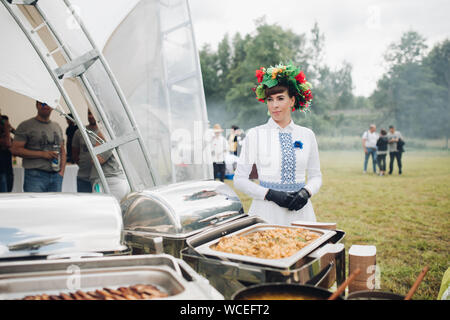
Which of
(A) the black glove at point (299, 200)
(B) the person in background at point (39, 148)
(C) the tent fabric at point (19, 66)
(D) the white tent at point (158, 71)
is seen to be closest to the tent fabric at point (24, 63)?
(C) the tent fabric at point (19, 66)

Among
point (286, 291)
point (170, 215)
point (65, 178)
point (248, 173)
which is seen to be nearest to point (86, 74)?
point (248, 173)

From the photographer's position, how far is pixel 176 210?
1.51 metres

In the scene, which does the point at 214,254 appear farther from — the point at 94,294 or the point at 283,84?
the point at 283,84

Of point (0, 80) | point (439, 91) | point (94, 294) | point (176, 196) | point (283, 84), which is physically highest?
point (439, 91)

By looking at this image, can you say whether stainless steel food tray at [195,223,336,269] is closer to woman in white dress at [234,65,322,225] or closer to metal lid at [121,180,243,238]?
metal lid at [121,180,243,238]

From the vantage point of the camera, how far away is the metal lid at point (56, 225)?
3.82 feet

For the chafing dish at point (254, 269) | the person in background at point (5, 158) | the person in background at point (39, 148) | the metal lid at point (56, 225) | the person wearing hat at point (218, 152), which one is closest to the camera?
the chafing dish at point (254, 269)

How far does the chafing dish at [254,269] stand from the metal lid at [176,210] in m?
0.13

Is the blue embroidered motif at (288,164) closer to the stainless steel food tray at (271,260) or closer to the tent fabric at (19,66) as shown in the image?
the stainless steel food tray at (271,260)

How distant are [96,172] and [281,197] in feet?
8.26

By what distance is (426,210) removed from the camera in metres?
6.91

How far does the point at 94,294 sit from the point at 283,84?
5.29ft

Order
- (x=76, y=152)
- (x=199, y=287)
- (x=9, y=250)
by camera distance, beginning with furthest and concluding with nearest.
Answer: (x=76, y=152) → (x=9, y=250) → (x=199, y=287)
